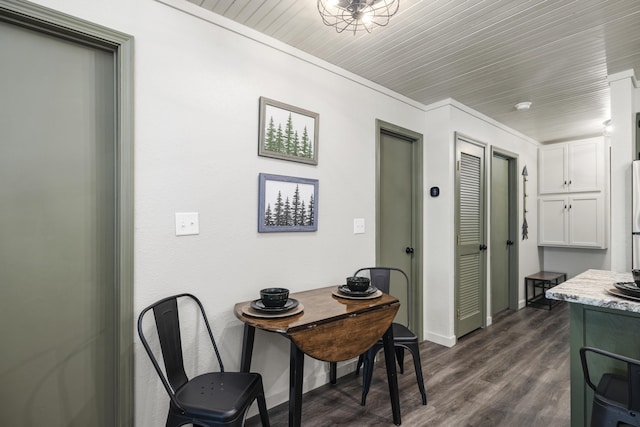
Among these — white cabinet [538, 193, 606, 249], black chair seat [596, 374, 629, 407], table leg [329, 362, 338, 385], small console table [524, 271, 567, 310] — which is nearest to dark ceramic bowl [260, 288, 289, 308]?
table leg [329, 362, 338, 385]

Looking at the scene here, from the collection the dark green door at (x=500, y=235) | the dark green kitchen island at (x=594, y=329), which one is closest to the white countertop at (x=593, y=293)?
the dark green kitchen island at (x=594, y=329)

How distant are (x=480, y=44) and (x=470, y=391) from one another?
242cm

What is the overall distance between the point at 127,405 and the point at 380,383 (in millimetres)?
1670

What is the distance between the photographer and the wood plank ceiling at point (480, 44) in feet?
5.93

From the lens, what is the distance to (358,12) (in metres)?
1.63

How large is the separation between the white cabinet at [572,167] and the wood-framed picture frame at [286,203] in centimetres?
409

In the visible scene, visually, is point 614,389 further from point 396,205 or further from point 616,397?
point 396,205

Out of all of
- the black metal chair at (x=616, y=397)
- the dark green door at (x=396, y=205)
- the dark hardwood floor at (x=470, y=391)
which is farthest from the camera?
the dark green door at (x=396, y=205)

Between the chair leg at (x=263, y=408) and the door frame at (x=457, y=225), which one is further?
the door frame at (x=457, y=225)

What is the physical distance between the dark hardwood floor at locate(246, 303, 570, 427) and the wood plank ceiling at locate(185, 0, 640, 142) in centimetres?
241

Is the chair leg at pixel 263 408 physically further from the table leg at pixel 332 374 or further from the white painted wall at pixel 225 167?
the table leg at pixel 332 374

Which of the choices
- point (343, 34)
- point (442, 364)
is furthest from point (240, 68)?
point (442, 364)

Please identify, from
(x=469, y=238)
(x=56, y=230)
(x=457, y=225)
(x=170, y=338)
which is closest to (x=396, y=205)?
(x=457, y=225)

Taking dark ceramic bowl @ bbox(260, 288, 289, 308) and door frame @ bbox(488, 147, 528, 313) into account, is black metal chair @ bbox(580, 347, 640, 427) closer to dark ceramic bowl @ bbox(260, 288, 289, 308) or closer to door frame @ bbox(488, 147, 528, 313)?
dark ceramic bowl @ bbox(260, 288, 289, 308)
